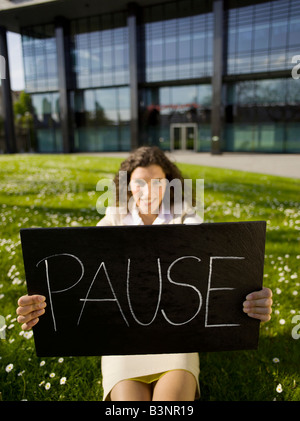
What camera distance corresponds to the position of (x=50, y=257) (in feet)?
5.82

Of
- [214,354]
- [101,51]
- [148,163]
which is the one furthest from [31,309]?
[101,51]

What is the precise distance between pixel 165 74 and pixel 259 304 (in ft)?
110

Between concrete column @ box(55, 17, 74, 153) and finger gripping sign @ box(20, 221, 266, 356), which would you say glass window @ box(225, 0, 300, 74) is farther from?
finger gripping sign @ box(20, 221, 266, 356)

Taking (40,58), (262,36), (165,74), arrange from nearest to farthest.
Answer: (262,36) → (165,74) → (40,58)

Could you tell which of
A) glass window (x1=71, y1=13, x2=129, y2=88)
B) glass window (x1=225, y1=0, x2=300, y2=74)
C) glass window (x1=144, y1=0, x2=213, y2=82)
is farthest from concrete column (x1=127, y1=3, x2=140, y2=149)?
glass window (x1=225, y1=0, x2=300, y2=74)

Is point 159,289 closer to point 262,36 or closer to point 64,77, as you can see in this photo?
point 262,36

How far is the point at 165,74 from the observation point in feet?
105

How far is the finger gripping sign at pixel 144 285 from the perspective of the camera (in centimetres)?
175

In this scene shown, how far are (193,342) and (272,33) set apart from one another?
31893mm

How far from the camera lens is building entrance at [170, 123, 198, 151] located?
3334 centimetres

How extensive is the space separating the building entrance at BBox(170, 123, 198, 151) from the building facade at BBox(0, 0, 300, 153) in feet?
0.34

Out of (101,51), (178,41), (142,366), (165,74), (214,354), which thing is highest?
(101,51)

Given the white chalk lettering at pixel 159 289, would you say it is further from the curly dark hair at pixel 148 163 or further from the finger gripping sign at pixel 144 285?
the curly dark hair at pixel 148 163

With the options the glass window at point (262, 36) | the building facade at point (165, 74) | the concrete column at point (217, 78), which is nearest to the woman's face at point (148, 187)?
the concrete column at point (217, 78)
